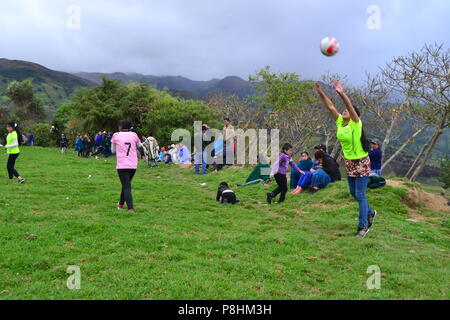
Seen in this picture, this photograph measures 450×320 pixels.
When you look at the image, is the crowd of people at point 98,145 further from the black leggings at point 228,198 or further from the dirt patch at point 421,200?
the dirt patch at point 421,200

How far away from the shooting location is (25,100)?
69938 millimetres

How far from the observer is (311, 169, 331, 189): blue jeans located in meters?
11.6

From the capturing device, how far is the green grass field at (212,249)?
14.2 ft

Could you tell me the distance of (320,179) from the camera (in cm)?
1164

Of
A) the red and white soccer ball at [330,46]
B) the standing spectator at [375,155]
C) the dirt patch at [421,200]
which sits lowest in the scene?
the dirt patch at [421,200]

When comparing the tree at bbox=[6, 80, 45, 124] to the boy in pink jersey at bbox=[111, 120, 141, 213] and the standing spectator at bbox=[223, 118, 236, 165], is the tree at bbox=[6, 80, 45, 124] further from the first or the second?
the boy in pink jersey at bbox=[111, 120, 141, 213]

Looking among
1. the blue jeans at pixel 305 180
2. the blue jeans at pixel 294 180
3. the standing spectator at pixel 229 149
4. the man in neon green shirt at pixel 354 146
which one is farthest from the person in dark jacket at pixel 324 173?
the standing spectator at pixel 229 149

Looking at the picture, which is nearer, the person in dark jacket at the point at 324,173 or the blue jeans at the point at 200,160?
the person in dark jacket at the point at 324,173

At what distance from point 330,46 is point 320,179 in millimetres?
5955

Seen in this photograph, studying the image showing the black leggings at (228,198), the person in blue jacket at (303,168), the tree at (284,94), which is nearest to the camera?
the black leggings at (228,198)

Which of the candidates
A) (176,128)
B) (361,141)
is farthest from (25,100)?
(361,141)

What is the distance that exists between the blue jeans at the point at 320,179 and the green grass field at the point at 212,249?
4.14ft

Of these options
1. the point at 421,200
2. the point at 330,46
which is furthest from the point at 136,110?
the point at 330,46

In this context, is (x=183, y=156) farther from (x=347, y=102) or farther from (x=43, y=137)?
(x=43, y=137)
